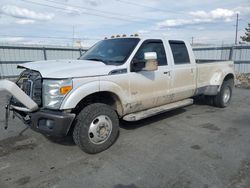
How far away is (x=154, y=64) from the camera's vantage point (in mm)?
4102

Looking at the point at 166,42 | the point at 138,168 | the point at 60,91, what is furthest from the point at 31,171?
the point at 166,42

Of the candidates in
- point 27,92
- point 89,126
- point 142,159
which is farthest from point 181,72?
point 27,92

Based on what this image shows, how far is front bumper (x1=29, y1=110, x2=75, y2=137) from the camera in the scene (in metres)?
3.23

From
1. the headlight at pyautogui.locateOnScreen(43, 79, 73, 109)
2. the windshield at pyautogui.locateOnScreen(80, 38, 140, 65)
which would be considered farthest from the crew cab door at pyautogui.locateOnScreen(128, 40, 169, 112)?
the headlight at pyautogui.locateOnScreen(43, 79, 73, 109)

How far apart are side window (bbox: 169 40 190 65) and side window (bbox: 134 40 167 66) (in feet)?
1.21

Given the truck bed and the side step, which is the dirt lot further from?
the truck bed

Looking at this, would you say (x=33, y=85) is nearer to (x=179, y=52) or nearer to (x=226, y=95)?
(x=179, y=52)

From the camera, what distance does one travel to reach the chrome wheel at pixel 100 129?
11.9 ft

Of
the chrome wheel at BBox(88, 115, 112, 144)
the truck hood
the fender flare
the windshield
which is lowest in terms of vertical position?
the chrome wheel at BBox(88, 115, 112, 144)

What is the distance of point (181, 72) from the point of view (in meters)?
5.18

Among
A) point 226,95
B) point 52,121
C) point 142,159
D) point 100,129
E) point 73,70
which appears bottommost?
Result: point 142,159

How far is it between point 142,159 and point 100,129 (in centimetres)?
85

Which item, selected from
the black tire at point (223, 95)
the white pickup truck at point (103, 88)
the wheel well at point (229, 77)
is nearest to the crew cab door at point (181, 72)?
the white pickup truck at point (103, 88)

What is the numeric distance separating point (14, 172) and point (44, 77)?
1.45 m
